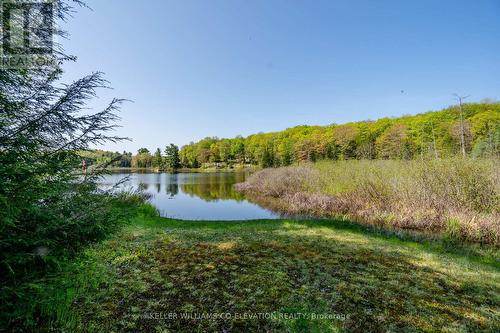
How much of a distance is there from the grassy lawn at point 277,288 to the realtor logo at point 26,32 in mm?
2334

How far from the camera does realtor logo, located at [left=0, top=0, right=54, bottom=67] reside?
2.75 m

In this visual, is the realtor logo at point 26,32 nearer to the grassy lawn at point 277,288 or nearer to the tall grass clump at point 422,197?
the grassy lawn at point 277,288

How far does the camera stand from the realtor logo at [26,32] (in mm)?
2752

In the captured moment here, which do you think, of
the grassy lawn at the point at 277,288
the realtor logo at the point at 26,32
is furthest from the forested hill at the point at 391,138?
the realtor logo at the point at 26,32

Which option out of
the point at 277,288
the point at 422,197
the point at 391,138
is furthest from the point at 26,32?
the point at 391,138

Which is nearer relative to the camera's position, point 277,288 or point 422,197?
point 277,288

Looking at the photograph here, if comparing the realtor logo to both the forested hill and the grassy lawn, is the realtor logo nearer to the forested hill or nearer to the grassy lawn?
the grassy lawn

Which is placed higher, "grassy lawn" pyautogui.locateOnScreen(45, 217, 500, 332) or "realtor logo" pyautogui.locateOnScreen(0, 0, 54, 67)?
"realtor logo" pyautogui.locateOnScreen(0, 0, 54, 67)

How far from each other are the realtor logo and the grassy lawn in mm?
2334

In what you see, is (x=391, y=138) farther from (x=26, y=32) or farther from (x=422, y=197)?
(x=26, y=32)

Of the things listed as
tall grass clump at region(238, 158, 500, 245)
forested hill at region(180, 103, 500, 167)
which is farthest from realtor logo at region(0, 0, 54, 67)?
forested hill at region(180, 103, 500, 167)

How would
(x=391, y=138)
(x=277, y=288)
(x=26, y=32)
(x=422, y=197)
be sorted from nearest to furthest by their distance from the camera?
(x=26, y=32) < (x=277, y=288) < (x=422, y=197) < (x=391, y=138)

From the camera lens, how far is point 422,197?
31.1ft

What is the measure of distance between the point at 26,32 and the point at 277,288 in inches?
176
